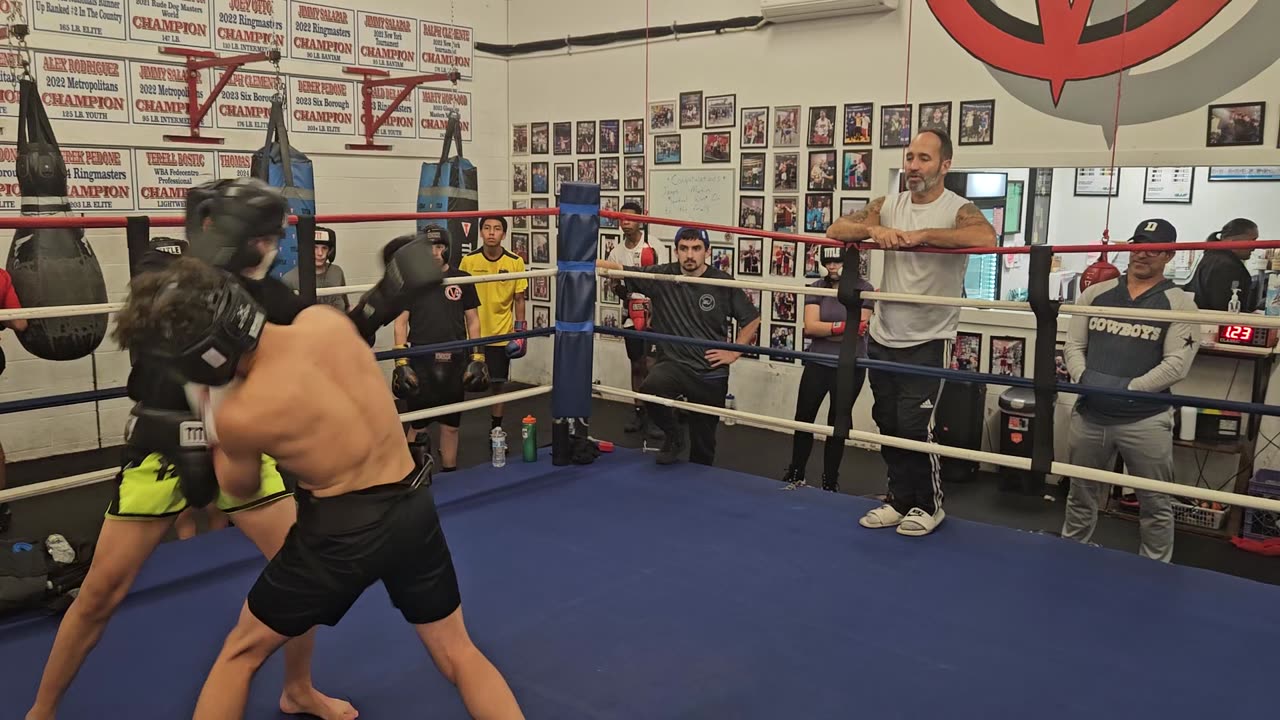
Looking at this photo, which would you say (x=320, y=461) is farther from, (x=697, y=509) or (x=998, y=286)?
(x=998, y=286)

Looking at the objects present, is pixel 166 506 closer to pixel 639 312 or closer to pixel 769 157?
pixel 639 312

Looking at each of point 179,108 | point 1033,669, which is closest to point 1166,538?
point 1033,669

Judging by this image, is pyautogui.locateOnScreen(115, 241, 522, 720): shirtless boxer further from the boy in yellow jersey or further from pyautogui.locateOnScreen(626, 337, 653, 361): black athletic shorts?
pyautogui.locateOnScreen(626, 337, 653, 361): black athletic shorts

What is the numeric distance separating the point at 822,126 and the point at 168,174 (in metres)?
3.59

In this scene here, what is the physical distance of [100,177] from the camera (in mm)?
5109

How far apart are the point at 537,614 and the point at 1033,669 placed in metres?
1.10

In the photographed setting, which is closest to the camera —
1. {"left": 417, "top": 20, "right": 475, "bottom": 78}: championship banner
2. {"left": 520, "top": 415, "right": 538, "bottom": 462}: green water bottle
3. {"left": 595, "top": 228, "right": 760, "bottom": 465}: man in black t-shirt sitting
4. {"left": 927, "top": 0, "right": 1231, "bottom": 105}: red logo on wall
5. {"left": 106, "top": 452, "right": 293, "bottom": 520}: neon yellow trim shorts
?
{"left": 106, "top": 452, "right": 293, "bottom": 520}: neon yellow trim shorts

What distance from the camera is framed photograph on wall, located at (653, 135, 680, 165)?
6.13 meters

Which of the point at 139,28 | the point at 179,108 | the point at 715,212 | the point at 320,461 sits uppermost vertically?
the point at 139,28

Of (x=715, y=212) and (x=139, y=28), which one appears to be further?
(x=715, y=212)

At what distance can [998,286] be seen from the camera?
5.34m

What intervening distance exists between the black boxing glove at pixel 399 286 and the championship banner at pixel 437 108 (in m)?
5.09

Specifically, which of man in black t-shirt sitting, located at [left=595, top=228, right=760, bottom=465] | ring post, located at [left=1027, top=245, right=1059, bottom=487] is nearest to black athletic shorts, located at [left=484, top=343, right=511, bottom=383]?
man in black t-shirt sitting, located at [left=595, top=228, right=760, bottom=465]

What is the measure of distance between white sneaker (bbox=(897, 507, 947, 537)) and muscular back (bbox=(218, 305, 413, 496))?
1.74 m
